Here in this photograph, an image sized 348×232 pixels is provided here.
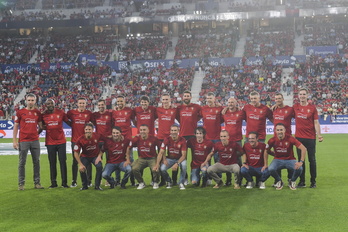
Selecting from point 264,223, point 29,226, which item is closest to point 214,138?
point 264,223

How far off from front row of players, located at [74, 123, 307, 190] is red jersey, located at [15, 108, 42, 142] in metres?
1.11

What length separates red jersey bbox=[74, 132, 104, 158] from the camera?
11.3 metres

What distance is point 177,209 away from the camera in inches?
349

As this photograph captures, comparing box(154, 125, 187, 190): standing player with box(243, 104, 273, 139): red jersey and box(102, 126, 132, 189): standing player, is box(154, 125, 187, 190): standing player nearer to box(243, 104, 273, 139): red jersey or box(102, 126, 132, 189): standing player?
box(102, 126, 132, 189): standing player

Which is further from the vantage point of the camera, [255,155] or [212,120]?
[212,120]

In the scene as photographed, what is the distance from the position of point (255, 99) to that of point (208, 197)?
8.64 feet

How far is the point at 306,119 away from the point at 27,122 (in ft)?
20.5

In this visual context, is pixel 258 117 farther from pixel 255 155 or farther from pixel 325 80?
pixel 325 80

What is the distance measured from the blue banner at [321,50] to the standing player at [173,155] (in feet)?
116

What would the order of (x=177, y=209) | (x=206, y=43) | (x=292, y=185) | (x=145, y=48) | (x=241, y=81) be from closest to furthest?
(x=177, y=209) → (x=292, y=185) → (x=241, y=81) → (x=206, y=43) → (x=145, y=48)

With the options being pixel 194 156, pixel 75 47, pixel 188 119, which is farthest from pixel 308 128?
pixel 75 47

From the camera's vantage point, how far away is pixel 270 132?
29.5m

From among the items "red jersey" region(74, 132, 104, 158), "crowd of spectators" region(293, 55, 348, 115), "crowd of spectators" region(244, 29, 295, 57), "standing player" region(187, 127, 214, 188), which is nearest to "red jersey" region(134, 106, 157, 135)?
"red jersey" region(74, 132, 104, 158)

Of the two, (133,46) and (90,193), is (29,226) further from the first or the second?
(133,46)
